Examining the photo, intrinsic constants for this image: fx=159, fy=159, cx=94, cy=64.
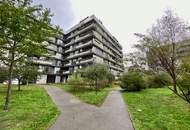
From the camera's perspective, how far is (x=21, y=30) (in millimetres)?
10266

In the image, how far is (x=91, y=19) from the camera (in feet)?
165

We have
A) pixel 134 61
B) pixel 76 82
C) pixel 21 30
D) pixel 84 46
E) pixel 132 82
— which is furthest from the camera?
pixel 84 46

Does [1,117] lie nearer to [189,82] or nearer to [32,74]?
[189,82]

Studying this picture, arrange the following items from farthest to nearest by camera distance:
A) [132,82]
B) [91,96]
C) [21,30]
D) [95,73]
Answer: [95,73] < [132,82] < [91,96] < [21,30]

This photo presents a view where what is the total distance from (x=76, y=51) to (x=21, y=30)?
43.2 meters

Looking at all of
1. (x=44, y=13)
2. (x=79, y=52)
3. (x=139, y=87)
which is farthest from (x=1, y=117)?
(x=79, y=52)

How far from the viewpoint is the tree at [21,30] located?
966cm

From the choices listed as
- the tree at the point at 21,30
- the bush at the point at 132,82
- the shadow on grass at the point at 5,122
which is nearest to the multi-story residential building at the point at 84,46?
the bush at the point at 132,82

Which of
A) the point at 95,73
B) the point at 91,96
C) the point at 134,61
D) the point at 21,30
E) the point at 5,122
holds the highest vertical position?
the point at 21,30

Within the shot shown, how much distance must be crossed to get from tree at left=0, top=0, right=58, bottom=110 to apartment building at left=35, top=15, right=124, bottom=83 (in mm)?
33541

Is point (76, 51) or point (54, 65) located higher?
point (76, 51)

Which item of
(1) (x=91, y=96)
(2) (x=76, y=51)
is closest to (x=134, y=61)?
(1) (x=91, y=96)

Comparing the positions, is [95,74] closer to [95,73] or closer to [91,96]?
[95,73]

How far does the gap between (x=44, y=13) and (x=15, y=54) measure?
3605 millimetres
